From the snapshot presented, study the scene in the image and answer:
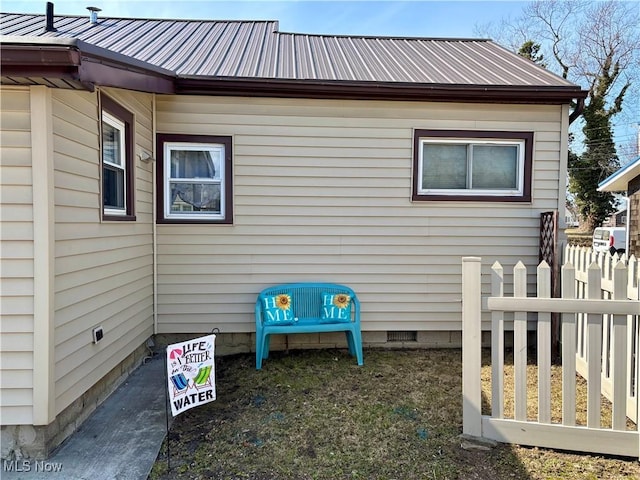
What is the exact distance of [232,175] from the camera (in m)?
4.39

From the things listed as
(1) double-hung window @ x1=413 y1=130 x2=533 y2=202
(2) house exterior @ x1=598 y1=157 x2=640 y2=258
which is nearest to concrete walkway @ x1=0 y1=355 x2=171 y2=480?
(1) double-hung window @ x1=413 y1=130 x2=533 y2=202

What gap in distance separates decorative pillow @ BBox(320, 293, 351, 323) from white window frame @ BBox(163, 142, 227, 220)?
1.55m

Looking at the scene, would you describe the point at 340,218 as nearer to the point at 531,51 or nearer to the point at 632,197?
the point at 632,197

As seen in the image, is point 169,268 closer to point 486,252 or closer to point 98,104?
point 98,104

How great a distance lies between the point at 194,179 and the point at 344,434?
312cm

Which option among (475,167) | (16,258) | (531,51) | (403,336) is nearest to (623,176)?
(475,167)

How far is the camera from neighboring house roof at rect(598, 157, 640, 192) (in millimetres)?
9950

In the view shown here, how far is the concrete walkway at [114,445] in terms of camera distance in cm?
Result: 237

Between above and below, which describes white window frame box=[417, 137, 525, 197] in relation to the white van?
above

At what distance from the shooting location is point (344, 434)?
283cm

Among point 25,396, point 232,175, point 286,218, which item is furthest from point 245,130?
point 25,396

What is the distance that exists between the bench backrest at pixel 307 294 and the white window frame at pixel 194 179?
1062 millimetres

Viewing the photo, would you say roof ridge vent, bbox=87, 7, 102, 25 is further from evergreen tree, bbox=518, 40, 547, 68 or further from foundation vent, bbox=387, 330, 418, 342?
evergreen tree, bbox=518, 40, 547, 68

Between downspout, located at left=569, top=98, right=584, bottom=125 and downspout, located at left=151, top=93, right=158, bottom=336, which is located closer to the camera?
downspout, located at left=151, top=93, right=158, bottom=336
